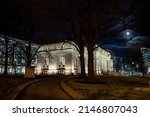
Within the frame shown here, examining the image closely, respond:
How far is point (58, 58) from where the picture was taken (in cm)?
7631

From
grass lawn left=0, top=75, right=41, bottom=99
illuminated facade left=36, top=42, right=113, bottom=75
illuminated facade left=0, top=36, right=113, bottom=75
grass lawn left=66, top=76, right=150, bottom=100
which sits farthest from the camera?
illuminated facade left=36, top=42, right=113, bottom=75

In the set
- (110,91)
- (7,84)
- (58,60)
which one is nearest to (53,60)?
(58,60)

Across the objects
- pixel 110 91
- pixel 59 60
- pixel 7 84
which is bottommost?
pixel 110 91

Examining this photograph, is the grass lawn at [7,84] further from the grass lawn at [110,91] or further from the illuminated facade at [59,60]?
the illuminated facade at [59,60]

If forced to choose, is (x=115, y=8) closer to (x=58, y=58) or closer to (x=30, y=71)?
(x=30, y=71)

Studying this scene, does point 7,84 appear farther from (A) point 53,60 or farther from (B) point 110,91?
(A) point 53,60

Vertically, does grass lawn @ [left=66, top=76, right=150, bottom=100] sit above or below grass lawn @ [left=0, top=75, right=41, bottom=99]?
below

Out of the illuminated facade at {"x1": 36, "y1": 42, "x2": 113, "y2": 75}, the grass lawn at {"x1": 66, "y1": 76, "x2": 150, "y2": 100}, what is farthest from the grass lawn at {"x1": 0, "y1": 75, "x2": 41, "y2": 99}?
the illuminated facade at {"x1": 36, "y1": 42, "x2": 113, "y2": 75}

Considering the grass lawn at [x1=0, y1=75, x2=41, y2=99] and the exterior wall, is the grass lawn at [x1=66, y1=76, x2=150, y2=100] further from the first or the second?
the exterior wall

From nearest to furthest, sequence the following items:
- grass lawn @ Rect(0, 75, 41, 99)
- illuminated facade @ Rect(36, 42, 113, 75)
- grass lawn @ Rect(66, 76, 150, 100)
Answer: grass lawn @ Rect(66, 76, 150, 100) → grass lawn @ Rect(0, 75, 41, 99) → illuminated facade @ Rect(36, 42, 113, 75)

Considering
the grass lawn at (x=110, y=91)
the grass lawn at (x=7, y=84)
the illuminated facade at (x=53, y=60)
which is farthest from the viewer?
the illuminated facade at (x=53, y=60)

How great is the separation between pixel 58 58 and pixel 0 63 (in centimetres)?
2082

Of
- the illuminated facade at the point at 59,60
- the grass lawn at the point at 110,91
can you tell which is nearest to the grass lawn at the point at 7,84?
the grass lawn at the point at 110,91

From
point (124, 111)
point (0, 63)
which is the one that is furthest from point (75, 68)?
point (124, 111)
